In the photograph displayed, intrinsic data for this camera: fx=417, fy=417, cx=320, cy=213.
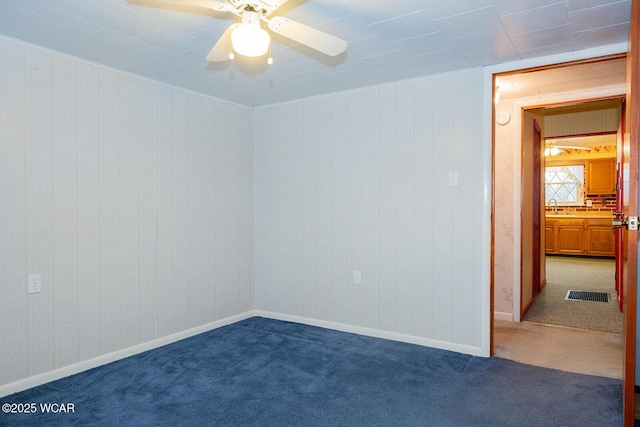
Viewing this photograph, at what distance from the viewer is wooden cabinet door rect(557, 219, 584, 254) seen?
8117 millimetres

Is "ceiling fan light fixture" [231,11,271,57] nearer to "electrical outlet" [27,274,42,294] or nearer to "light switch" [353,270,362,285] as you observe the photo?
"electrical outlet" [27,274,42,294]

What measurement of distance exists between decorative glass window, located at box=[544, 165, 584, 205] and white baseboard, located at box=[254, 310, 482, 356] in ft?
23.7

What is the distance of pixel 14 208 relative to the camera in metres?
2.47

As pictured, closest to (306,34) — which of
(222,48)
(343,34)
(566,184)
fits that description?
(222,48)

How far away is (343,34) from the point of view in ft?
7.89

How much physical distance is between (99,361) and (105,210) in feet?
3.41

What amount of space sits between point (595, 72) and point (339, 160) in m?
2.09

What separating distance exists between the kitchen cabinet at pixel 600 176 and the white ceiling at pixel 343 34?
22.5ft

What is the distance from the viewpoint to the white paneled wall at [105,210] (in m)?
2.49

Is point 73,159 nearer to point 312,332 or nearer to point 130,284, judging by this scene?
point 130,284

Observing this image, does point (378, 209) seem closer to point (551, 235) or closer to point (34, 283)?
point (34, 283)

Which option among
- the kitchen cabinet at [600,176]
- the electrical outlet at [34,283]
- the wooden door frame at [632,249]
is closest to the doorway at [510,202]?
the wooden door frame at [632,249]

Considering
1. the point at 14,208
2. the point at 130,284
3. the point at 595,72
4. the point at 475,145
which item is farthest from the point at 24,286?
the point at 595,72

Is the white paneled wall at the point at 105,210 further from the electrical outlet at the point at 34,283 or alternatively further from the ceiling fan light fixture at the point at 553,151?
the ceiling fan light fixture at the point at 553,151
